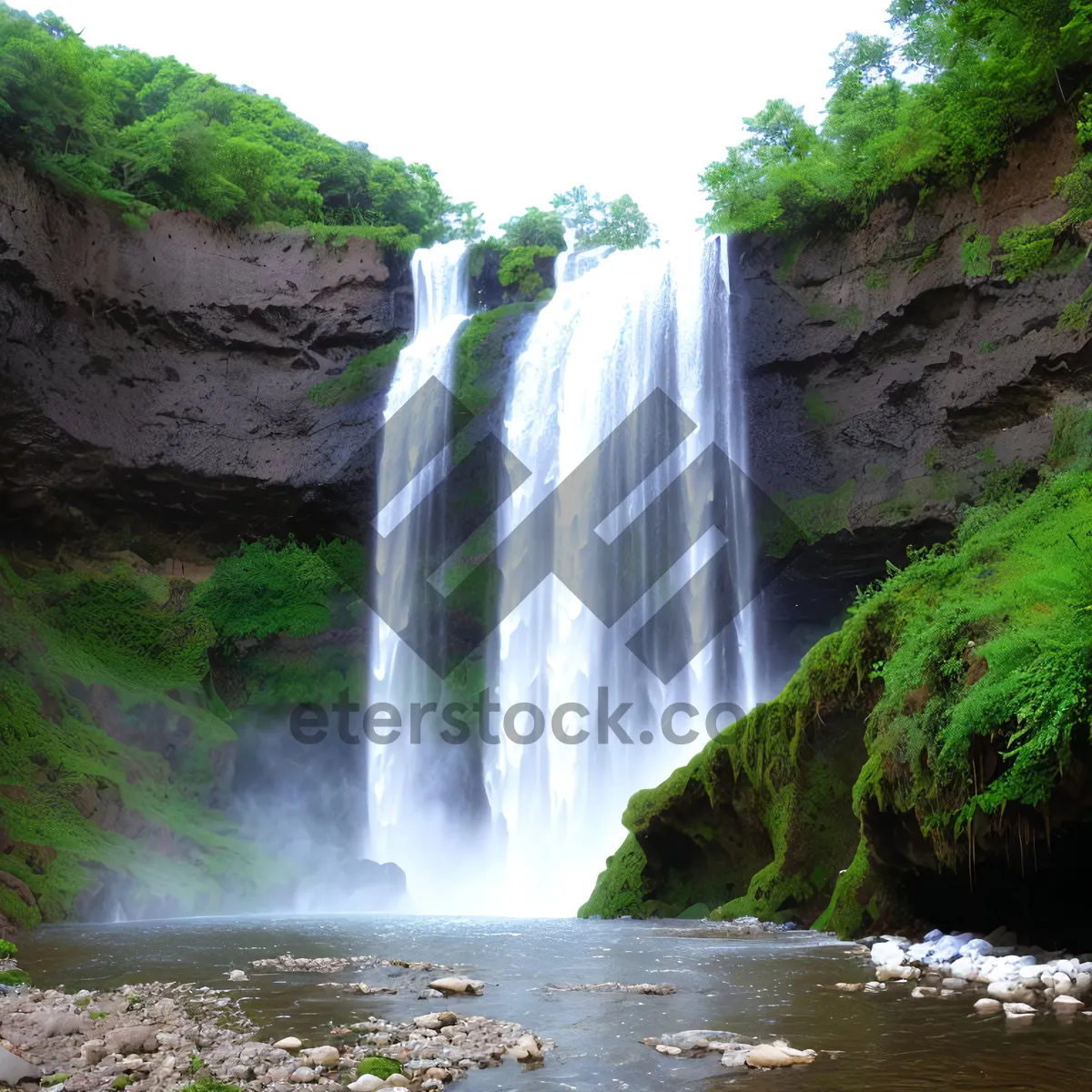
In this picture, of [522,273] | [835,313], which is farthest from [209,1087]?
[522,273]

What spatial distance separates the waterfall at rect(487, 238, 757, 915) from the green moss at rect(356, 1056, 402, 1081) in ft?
56.1

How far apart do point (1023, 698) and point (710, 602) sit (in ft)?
53.8

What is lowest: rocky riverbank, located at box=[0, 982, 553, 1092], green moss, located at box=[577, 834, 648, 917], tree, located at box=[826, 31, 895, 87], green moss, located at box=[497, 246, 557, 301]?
green moss, located at box=[577, 834, 648, 917]

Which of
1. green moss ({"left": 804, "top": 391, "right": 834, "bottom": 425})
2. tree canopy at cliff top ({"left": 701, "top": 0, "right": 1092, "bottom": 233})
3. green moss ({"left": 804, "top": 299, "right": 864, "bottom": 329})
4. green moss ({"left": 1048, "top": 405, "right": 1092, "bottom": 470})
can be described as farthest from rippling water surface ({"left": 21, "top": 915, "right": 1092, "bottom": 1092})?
green moss ({"left": 804, "top": 299, "right": 864, "bottom": 329})

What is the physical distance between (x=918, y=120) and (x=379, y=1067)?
73.7 feet

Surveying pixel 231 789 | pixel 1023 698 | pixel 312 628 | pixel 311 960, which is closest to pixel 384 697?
pixel 312 628

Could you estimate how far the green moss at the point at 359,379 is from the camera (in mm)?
27844

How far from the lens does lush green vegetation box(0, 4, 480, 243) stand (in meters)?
24.8

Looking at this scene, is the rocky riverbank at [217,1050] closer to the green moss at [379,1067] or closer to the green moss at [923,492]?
the green moss at [379,1067]

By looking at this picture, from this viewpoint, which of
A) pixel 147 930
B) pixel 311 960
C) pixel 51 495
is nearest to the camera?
pixel 311 960

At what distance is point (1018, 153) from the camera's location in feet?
68.4

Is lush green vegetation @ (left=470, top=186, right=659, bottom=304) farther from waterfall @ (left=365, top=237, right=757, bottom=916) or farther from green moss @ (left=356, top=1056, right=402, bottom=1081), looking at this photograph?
green moss @ (left=356, top=1056, right=402, bottom=1081)

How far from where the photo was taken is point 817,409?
79.2ft

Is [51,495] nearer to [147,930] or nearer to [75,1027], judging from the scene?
[147,930]
